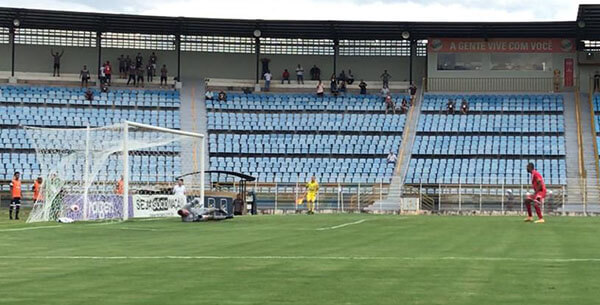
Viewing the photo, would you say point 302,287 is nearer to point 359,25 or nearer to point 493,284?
point 493,284

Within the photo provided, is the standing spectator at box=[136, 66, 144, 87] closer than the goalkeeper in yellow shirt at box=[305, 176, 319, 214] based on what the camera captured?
No

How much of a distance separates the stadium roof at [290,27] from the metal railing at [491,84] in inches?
111

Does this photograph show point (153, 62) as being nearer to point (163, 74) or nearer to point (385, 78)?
point (163, 74)

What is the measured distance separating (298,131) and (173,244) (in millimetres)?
39349

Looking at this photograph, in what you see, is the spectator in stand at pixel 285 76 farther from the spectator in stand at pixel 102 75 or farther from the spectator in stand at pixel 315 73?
the spectator in stand at pixel 102 75

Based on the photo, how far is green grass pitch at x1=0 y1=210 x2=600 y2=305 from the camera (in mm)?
10625

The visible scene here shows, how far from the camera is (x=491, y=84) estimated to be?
63.8 meters

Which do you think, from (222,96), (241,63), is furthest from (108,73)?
(241,63)

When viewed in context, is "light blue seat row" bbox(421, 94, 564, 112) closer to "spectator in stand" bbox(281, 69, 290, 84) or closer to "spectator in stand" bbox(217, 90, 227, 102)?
"spectator in stand" bbox(281, 69, 290, 84)

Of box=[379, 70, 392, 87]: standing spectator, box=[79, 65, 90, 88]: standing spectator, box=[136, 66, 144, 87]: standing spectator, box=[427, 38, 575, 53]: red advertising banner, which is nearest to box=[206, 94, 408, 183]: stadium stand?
box=[379, 70, 392, 87]: standing spectator

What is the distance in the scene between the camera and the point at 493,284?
1184 centimetres

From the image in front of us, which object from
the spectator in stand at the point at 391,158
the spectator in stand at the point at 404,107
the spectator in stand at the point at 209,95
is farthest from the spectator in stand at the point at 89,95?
the spectator in stand at the point at 404,107

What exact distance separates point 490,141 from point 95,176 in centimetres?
2851

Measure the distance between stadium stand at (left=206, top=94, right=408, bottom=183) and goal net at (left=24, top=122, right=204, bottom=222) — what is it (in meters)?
16.3
